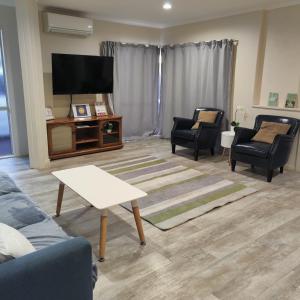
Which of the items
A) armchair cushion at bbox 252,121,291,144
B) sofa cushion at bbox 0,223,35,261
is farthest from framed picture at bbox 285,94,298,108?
sofa cushion at bbox 0,223,35,261

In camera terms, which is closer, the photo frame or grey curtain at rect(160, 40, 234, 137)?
the photo frame

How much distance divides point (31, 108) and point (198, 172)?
2.58m

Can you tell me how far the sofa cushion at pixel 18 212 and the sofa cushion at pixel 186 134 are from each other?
10.3 feet

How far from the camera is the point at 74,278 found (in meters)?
1.36

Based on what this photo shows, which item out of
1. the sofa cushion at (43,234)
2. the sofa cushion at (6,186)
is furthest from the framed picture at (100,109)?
the sofa cushion at (43,234)

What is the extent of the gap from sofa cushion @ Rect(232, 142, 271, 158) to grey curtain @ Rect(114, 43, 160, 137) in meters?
2.65

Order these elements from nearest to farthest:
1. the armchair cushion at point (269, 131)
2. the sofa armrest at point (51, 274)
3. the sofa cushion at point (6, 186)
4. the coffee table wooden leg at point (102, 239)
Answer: the sofa armrest at point (51, 274)
the coffee table wooden leg at point (102, 239)
the sofa cushion at point (6, 186)
the armchair cushion at point (269, 131)

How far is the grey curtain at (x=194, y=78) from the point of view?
5074 mm

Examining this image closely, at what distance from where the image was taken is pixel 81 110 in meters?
5.30

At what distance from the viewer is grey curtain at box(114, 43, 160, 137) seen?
582 centimetres

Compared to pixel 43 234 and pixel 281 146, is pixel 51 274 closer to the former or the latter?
pixel 43 234

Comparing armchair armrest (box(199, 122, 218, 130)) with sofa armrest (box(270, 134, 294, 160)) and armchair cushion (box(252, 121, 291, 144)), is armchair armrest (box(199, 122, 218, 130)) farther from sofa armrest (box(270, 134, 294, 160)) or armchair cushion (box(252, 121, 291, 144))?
sofa armrest (box(270, 134, 294, 160))

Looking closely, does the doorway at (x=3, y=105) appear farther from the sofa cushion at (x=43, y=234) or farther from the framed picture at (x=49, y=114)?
the sofa cushion at (x=43, y=234)

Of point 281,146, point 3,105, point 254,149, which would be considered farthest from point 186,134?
point 3,105
